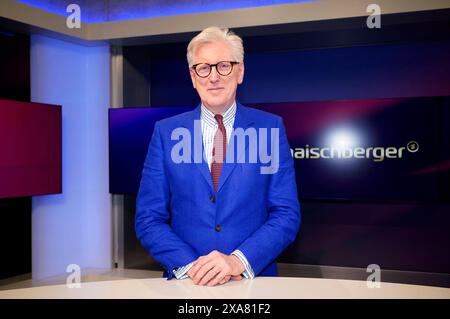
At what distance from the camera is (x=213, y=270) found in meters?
1.42

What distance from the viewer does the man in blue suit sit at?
1703mm

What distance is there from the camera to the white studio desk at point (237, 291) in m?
1.28

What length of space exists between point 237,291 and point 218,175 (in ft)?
1.76

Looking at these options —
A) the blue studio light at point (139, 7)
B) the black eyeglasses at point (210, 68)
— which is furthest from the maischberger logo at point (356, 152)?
the black eyeglasses at point (210, 68)

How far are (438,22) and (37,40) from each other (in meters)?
3.72

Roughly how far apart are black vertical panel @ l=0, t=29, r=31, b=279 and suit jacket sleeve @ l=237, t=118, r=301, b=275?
3429 mm

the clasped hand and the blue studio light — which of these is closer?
the clasped hand

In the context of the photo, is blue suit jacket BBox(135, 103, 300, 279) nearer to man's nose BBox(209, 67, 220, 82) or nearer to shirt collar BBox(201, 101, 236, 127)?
shirt collar BBox(201, 101, 236, 127)

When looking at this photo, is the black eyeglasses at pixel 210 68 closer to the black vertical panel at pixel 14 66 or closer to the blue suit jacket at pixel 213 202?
the blue suit jacket at pixel 213 202

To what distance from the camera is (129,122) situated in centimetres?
471

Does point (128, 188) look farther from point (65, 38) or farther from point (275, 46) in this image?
point (275, 46)

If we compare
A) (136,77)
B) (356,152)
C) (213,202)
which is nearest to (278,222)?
(213,202)

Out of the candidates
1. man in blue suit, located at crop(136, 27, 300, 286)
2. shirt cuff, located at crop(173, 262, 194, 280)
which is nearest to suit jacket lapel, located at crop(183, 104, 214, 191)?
man in blue suit, located at crop(136, 27, 300, 286)
